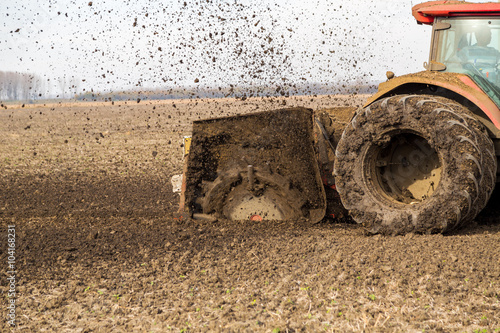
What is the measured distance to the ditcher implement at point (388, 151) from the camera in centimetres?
414

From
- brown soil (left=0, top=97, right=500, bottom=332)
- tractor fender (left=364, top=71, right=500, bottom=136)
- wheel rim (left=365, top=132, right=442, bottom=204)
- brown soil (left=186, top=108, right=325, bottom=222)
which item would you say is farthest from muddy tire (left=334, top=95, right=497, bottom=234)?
brown soil (left=186, top=108, right=325, bottom=222)

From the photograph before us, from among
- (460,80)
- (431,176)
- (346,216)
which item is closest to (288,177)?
(346,216)

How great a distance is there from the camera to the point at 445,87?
172 inches

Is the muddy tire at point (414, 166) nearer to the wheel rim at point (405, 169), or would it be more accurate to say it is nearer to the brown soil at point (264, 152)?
the wheel rim at point (405, 169)

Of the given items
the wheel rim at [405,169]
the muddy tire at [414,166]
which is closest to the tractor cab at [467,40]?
the muddy tire at [414,166]

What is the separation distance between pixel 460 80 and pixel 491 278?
5.96ft

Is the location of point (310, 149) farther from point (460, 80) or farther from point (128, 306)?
point (128, 306)

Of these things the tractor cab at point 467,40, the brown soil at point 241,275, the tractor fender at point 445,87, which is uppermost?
the tractor cab at point 467,40

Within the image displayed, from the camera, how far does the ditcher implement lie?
4.14 meters

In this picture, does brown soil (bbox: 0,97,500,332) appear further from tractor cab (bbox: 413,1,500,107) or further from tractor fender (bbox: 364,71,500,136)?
tractor cab (bbox: 413,1,500,107)

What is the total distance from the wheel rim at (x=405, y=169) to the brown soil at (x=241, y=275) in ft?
1.67

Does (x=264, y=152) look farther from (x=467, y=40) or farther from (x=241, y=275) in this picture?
(x=467, y=40)

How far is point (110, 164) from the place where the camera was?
10.1 meters

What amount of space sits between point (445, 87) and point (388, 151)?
77cm
